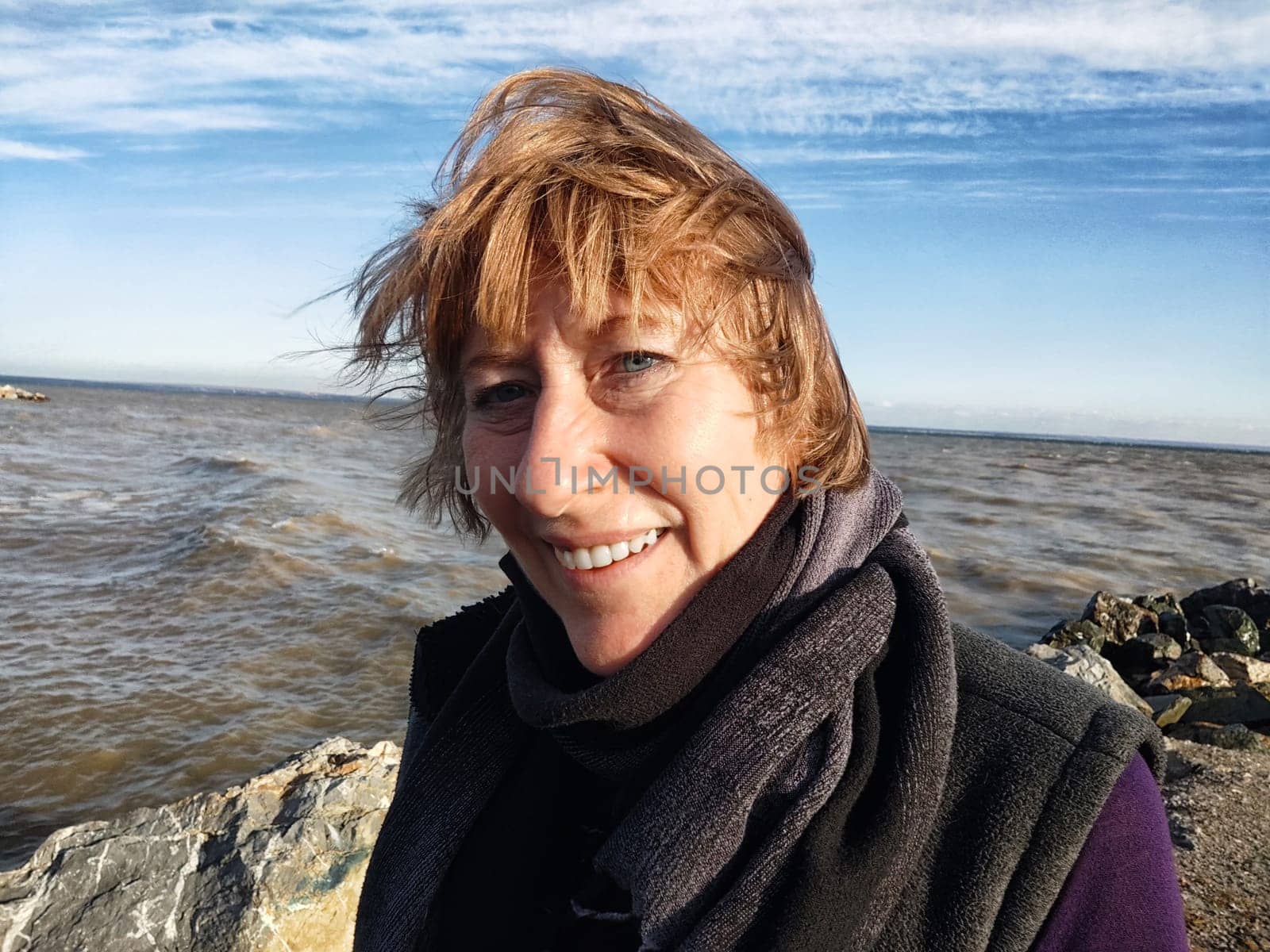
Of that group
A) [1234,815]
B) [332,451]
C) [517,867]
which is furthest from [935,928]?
[332,451]

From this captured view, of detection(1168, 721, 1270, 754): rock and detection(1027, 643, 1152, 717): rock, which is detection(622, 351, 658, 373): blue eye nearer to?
detection(1168, 721, 1270, 754): rock

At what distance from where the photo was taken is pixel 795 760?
4.23 feet

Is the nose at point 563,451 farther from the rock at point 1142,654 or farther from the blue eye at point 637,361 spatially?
the rock at point 1142,654

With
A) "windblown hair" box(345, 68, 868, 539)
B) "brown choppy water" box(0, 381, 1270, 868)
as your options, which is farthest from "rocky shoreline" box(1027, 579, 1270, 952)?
"windblown hair" box(345, 68, 868, 539)

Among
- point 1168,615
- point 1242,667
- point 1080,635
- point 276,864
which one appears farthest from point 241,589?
point 1168,615

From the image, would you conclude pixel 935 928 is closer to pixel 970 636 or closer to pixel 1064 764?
pixel 1064 764

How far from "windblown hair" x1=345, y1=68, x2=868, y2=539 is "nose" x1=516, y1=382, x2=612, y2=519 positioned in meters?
0.14

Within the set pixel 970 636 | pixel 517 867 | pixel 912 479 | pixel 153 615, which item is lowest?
pixel 912 479

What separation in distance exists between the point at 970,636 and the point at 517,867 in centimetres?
108

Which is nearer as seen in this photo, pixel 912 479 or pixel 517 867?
pixel 517 867

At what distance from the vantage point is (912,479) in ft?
92.9

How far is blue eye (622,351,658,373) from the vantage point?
143cm

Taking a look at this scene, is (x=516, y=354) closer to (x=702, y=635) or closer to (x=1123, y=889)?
(x=702, y=635)

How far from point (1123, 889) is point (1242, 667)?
301 inches
